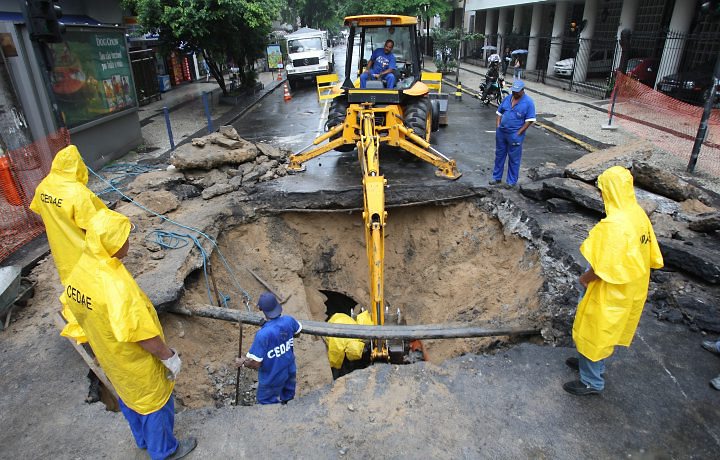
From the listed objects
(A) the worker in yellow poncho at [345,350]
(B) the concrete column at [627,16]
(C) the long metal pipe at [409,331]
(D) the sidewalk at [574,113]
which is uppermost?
(B) the concrete column at [627,16]

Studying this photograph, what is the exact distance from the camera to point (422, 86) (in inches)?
359

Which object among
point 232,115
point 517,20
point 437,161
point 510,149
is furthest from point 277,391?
point 517,20

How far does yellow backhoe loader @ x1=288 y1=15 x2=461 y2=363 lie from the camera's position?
5.20 metres

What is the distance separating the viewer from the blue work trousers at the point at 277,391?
417cm

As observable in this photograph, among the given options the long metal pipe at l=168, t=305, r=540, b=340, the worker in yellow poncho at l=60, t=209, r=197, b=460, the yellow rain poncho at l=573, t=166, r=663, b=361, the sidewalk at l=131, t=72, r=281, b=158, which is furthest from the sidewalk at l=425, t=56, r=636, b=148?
the worker in yellow poncho at l=60, t=209, r=197, b=460

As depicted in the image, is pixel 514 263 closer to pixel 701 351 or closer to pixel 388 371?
pixel 701 351

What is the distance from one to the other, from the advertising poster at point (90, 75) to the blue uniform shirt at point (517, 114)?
9011 mm

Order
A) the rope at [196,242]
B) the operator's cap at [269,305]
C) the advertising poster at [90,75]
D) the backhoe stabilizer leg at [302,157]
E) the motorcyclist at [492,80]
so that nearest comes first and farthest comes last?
1. the operator's cap at [269,305]
2. the rope at [196,242]
3. the backhoe stabilizer leg at [302,157]
4. the advertising poster at [90,75]
5. the motorcyclist at [492,80]

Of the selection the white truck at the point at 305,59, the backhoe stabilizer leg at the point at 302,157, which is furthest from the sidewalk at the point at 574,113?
the backhoe stabilizer leg at the point at 302,157

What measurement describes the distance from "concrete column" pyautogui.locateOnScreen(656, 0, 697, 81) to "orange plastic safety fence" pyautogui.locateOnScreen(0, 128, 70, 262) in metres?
17.4

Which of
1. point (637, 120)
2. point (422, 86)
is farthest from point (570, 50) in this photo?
point (422, 86)

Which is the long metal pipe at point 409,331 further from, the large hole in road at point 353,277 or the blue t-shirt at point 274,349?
the blue t-shirt at point 274,349

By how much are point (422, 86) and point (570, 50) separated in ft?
60.9

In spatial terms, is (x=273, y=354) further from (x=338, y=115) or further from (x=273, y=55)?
(x=273, y=55)
